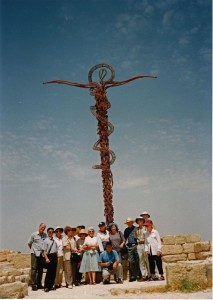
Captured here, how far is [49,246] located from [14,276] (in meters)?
1.00

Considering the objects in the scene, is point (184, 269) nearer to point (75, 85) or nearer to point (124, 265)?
point (124, 265)

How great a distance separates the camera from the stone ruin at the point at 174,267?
6934 mm

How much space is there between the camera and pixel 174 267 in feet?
23.1

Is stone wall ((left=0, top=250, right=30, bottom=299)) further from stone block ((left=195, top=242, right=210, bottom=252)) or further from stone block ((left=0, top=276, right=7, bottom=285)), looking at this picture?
stone block ((left=195, top=242, right=210, bottom=252))

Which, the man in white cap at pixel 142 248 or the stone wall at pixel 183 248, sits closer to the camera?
the man in white cap at pixel 142 248

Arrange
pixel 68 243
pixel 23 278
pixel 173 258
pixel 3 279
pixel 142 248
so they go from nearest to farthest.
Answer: pixel 3 279
pixel 23 278
pixel 68 243
pixel 142 248
pixel 173 258

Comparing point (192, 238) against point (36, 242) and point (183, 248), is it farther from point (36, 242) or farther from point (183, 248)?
point (36, 242)

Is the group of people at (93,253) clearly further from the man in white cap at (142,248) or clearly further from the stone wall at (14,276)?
the stone wall at (14,276)

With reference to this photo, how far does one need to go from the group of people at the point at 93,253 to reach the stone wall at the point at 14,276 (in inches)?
17.6

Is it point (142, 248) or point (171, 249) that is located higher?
point (142, 248)

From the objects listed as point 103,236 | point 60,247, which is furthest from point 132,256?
point 60,247

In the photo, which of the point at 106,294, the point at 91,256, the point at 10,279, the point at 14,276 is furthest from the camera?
the point at 91,256

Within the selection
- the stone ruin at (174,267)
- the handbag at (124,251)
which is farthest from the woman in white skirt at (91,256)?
the stone ruin at (174,267)

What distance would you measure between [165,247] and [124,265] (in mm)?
2354
